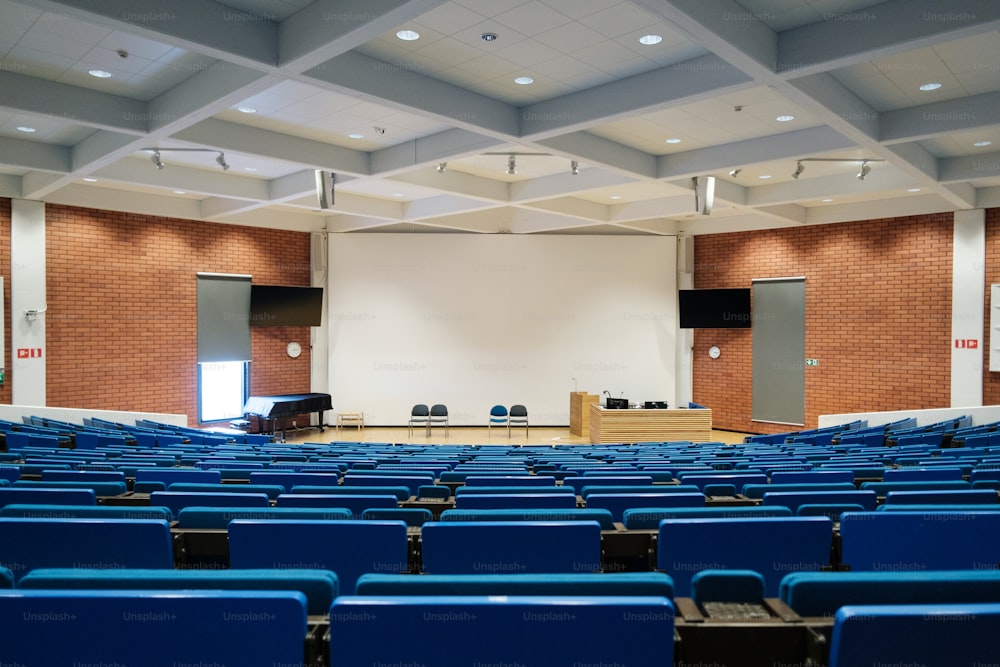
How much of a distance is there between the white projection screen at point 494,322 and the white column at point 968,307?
6.32 m

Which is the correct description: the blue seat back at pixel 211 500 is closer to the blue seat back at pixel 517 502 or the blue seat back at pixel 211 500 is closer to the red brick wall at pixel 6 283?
the blue seat back at pixel 517 502

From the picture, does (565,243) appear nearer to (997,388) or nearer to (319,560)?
(997,388)

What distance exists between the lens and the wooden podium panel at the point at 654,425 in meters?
14.5

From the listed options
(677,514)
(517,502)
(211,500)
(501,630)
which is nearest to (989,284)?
(677,514)

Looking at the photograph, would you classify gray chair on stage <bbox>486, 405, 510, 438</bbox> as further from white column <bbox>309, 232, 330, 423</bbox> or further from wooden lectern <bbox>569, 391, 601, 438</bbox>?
white column <bbox>309, 232, 330, 423</bbox>

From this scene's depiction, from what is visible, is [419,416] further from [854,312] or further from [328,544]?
[328,544]

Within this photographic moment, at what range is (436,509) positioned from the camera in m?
3.66

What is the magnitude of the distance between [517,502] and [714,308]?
1459 cm

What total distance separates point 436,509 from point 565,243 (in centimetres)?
1421

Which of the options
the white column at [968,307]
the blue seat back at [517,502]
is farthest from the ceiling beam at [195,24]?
the white column at [968,307]

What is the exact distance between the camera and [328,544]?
7.98 ft

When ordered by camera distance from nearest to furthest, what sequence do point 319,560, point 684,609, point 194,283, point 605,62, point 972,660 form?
point 972,660
point 684,609
point 319,560
point 605,62
point 194,283

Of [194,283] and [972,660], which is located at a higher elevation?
[194,283]

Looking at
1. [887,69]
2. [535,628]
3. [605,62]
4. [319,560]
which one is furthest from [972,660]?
[887,69]
